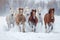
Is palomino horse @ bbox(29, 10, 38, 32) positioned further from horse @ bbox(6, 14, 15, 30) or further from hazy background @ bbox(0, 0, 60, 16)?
horse @ bbox(6, 14, 15, 30)

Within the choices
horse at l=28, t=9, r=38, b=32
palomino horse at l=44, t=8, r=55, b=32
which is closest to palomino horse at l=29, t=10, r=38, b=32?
horse at l=28, t=9, r=38, b=32

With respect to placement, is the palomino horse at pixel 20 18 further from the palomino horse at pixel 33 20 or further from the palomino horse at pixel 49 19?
the palomino horse at pixel 49 19

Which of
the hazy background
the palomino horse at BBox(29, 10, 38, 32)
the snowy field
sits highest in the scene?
the hazy background

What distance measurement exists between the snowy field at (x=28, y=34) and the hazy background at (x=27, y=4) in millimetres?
94

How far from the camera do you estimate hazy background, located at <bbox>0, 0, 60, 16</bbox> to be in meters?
1.54

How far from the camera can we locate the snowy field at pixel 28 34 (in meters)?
1.53

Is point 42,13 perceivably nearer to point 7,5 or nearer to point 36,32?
point 36,32

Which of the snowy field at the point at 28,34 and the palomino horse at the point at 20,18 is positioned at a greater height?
the palomino horse at the point at 20,18

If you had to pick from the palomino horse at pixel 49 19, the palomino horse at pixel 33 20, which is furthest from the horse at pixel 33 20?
the palomino horse at pixel 49 19

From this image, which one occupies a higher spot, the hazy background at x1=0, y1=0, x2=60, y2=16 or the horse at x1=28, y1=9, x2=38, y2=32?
the hazy background at x1=0, y1=0, x2=60, y2=16

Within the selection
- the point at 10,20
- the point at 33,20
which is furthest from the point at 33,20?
the point at 10,20

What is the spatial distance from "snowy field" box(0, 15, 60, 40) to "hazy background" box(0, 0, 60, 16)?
94 millimetres

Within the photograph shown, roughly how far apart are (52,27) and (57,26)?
6cm

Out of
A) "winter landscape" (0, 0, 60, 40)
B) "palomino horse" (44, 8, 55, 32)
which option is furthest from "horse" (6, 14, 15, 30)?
"palomino horse" (44, 8, 55, 32)
